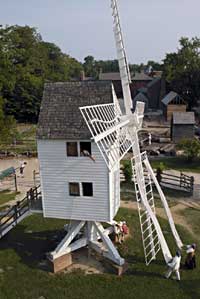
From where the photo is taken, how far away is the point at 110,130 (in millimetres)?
12758

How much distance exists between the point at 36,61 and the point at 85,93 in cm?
6114

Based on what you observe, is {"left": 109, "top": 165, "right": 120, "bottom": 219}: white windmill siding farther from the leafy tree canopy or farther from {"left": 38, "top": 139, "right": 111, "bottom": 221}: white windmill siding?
the leafy tree canopy

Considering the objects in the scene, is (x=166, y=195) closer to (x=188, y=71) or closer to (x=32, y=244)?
(x=32, y=244)

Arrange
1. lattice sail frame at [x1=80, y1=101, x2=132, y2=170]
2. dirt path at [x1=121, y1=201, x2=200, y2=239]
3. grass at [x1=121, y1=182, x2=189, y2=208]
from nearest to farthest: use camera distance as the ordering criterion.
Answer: lattice sail frame at [x1=80, y1=101, x2=132, y2=170] < dirt path at [x1=121, y1=201, x2=200, y2=239] < grass at [x1=121, y1=182, x2=189, y2=208]

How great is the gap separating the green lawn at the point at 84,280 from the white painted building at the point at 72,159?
2.41 metres

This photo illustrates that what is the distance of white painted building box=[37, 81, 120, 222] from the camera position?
14164 millimetres

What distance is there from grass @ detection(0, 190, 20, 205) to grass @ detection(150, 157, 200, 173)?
12.5 m

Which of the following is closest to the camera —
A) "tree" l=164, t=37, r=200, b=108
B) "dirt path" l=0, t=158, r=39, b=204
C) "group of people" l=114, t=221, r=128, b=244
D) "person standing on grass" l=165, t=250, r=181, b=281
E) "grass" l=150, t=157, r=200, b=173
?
"person standing on grass" l=165, t=250, r=181, b=281

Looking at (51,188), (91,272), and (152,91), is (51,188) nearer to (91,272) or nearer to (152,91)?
(91,272)

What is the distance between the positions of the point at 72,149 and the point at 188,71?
51.9 m

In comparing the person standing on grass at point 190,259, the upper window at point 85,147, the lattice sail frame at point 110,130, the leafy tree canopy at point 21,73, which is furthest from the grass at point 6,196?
the leafy tree canopy at point 21,73

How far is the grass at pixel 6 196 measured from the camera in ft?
75.0

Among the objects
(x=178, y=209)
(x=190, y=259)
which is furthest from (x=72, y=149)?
(x=178, y=209)

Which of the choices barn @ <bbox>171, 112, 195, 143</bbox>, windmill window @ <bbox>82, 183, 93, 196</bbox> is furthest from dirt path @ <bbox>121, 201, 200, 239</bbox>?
barn @ <bbox>171, 112, 195, 143</bbox>
